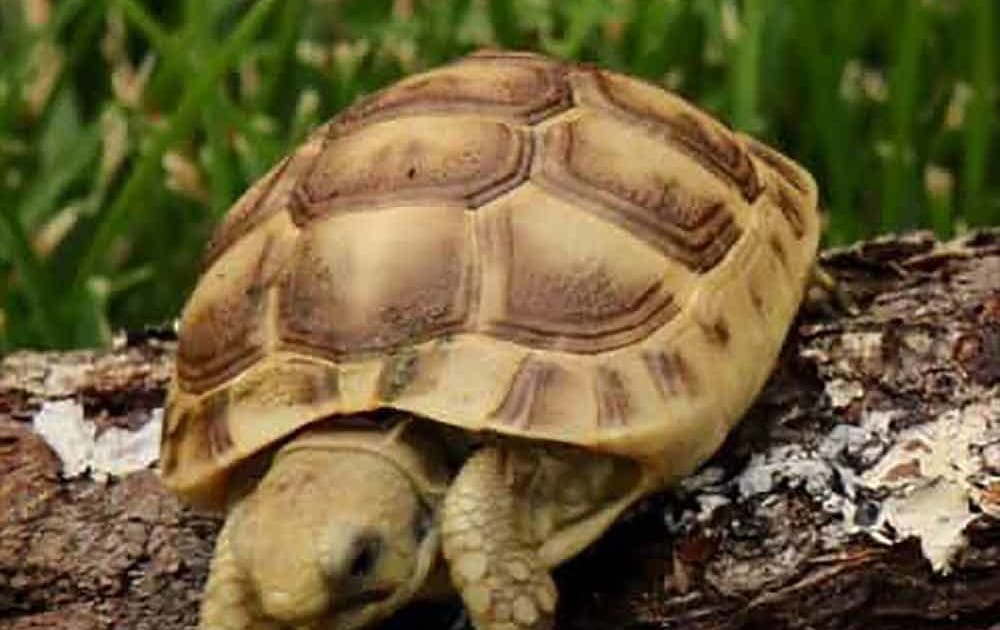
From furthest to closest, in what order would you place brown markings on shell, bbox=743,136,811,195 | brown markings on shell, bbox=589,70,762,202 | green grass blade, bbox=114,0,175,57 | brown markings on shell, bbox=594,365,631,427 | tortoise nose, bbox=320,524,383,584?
1. green grass blade, bbox=114,0,175,57
2. brown markings on shell, bbox=743,136,811,195
3. brown markings on shell, bbox=589,70,762,202
4. brown markings on shell, bbox=594,365,631,427
5. tortoise nose, bbox=320,524,383,584

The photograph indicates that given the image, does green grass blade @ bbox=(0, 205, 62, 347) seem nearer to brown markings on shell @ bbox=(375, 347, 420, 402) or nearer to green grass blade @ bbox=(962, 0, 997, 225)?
brown markings on shell @ bbox=(375, 347, 420, 402)

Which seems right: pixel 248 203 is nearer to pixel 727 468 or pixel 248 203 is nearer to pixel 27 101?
pixel 727 468

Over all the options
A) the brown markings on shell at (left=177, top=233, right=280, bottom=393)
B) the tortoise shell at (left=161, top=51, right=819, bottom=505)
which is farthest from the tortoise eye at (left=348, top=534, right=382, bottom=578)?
the brown markings on shell at (left=177, top=233, right=280, bottom=393)

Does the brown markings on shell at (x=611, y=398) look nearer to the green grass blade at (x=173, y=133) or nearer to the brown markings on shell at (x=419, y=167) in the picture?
the brown markings on shell at (x=419, y=167)

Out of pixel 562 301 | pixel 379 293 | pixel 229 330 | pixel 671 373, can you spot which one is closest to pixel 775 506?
pixel 671 373

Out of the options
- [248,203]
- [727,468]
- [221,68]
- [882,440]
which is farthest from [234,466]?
[221,68]

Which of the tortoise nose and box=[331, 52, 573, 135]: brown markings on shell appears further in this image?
box=[331, 52, 573, 135]: brown markings on shell

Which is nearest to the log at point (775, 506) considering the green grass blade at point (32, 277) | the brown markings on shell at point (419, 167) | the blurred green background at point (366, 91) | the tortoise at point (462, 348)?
the tortoise at point (462, 348)
